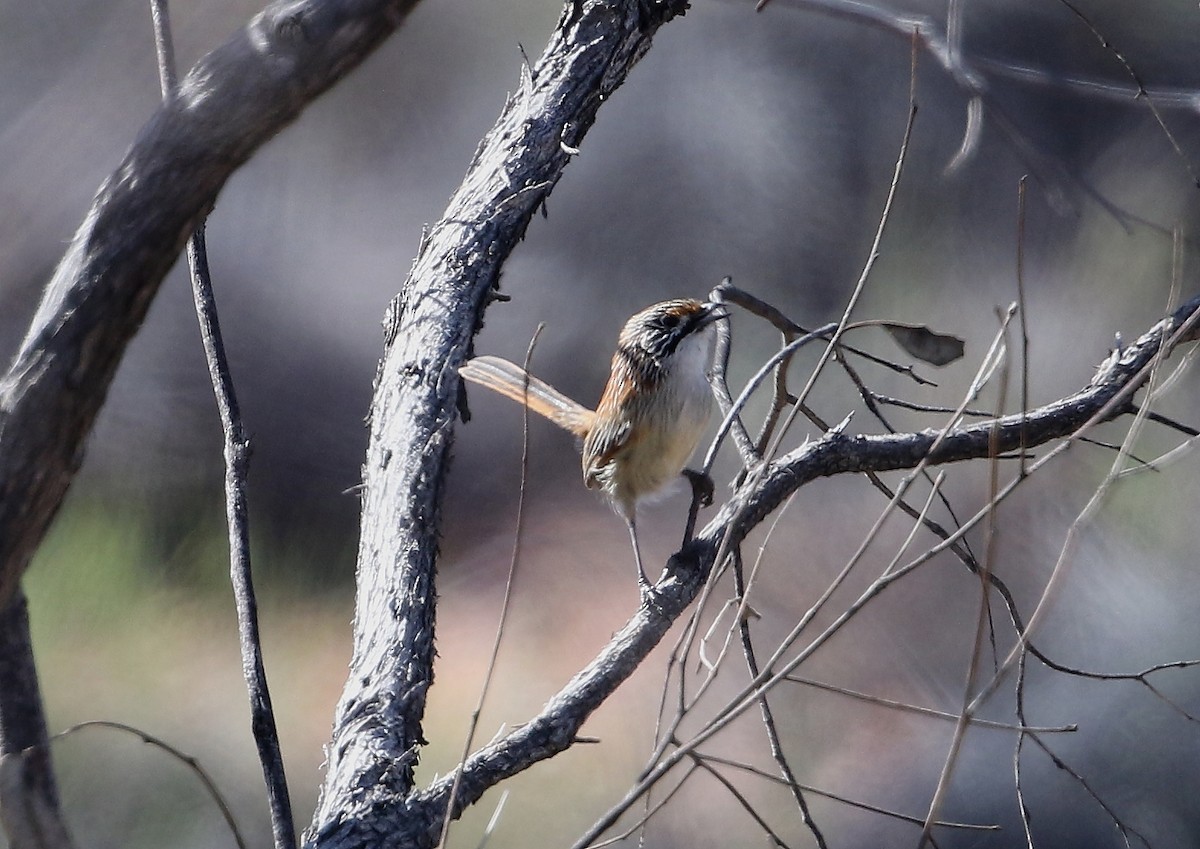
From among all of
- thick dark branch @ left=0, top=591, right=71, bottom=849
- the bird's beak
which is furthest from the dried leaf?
thick dark branch @ left=0, top=591, right=71, bottom=849

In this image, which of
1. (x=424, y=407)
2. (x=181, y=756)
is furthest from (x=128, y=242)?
(x=424, y=407)

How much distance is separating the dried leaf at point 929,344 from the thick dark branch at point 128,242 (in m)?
1.05

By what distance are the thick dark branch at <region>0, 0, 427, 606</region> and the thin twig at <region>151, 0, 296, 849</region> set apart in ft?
1.79

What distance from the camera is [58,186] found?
3.24 m

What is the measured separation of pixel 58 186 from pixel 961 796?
3735 mm

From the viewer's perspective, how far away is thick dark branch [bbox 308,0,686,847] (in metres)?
1.51

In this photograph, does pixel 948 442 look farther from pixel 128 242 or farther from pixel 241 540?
pixel 128 242

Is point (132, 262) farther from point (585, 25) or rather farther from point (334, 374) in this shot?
point (334, 374)

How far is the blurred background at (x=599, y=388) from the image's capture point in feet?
13.7

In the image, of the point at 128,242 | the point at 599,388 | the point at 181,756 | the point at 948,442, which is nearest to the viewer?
the point at 128,242

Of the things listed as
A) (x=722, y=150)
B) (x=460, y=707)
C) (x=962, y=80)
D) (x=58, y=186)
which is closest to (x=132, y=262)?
(x=962, y=80)

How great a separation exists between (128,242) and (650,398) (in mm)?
1852

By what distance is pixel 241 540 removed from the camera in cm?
186

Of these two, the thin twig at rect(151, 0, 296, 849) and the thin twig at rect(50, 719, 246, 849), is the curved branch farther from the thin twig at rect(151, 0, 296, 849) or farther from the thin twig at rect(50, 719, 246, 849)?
the thin twig at rect(50, 719, 246, 849)
